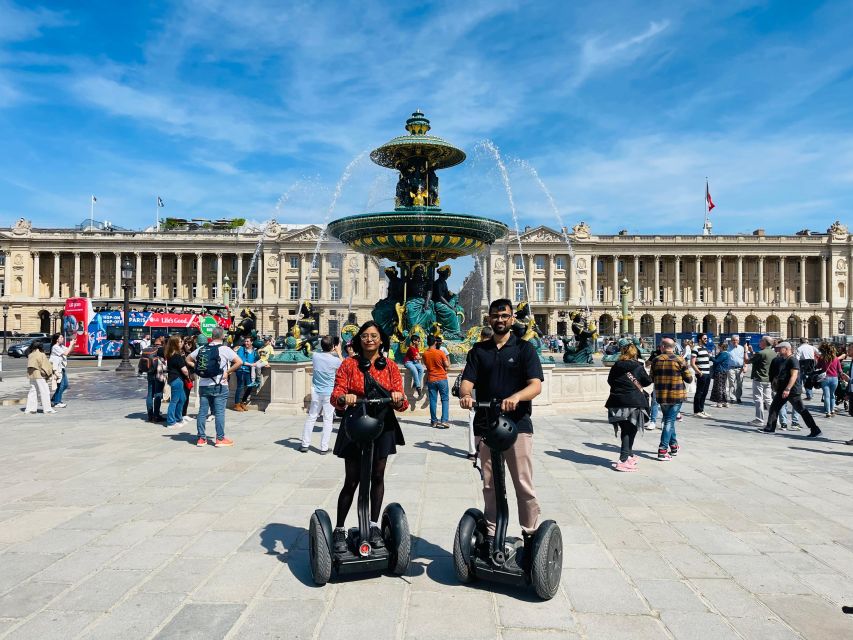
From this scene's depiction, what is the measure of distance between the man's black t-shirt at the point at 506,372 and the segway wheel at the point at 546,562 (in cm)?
66

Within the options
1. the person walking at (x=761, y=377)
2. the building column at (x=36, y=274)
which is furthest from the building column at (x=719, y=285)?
the building column at (x=36, y=274)

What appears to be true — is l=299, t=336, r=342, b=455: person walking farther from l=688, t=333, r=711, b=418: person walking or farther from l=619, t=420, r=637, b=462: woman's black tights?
l=688, t=333, r=711, b=418: person walking

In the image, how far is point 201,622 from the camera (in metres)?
3.46

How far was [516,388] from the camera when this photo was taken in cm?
389

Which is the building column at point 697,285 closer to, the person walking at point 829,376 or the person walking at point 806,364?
the person walking at point 806,364

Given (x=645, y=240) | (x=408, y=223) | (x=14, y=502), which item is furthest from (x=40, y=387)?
(x=645, y=240)

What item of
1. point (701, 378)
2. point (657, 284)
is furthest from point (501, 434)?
point (657, 284)

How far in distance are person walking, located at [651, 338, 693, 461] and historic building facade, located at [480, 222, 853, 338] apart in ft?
252

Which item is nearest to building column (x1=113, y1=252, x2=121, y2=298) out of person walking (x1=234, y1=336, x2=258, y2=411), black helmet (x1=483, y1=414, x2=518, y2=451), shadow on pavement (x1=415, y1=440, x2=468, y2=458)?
Answer: person walking (x1=234, y1=336, x2=258, y2=411)

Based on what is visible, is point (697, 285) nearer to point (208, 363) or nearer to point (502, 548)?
point (208, 363)

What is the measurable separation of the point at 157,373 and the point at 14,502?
5652 mm

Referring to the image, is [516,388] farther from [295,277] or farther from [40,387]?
[295,277]

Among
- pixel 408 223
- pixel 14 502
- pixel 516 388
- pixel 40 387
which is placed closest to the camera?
pixel 516 388

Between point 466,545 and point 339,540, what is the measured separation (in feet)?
2.86
